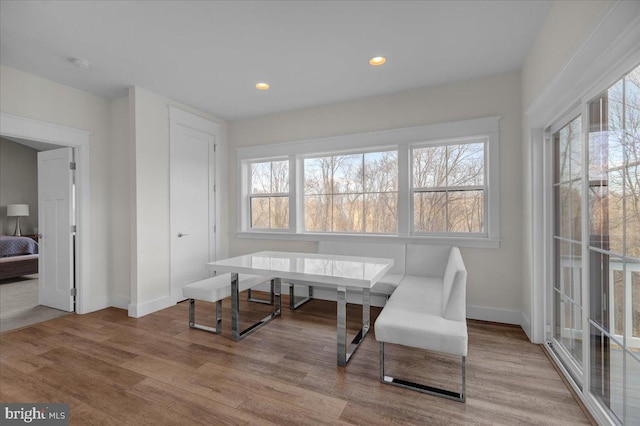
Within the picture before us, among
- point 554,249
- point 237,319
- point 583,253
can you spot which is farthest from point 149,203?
point 554,249

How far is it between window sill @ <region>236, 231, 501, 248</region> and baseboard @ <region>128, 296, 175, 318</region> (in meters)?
1.37

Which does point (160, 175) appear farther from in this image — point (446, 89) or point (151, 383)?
point (446, 89)

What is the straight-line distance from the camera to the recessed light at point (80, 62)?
2770 mm

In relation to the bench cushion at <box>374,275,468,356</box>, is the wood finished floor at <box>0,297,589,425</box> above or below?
below

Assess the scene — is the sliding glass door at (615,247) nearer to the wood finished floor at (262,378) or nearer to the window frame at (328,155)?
the wood finished floor at (262,378)

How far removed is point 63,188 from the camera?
3.56 meters

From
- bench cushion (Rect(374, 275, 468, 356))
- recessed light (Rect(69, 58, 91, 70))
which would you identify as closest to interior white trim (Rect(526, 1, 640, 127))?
bench cushion (Rect(374, 275, 468, 356))

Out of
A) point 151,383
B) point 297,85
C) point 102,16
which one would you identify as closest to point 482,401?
point 151,383

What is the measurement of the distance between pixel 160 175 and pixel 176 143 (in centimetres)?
51

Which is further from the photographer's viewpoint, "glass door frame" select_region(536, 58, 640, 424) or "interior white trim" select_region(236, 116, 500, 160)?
"interior white trim" select_region(236, 116, 500, 160)

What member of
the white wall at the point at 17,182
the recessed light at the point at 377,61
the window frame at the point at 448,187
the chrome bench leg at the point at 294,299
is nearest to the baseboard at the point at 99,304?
the chrome bench leg at the point at 294,299

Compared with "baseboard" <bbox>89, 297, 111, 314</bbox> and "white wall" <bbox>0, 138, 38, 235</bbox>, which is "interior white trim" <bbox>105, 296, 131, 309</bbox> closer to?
"baseboard" <bbox>89, 297, 111, 314</bbox>

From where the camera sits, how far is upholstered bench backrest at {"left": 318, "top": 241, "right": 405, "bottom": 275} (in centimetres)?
339

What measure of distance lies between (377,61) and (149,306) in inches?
148
